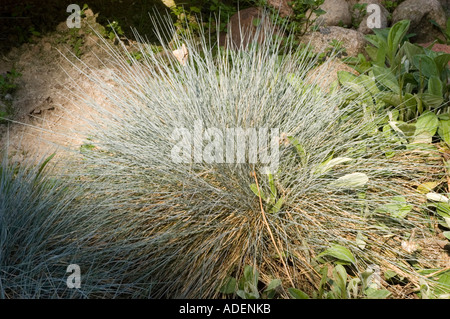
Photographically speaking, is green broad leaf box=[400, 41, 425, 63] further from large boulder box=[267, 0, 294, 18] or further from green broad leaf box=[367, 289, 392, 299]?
green broad leaf box=[367, 289, 392, 299]

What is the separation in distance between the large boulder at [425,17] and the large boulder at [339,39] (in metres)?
0.53

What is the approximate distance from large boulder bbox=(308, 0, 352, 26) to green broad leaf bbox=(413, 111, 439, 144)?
1424 mm

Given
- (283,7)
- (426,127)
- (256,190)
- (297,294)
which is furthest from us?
(283,7)

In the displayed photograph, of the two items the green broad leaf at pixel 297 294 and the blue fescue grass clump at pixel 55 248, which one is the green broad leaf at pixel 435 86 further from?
the blue fescue grass clump at pixel 55 248

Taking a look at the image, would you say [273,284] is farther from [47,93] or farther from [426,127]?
[47,93]

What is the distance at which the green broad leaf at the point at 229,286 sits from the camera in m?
1.62

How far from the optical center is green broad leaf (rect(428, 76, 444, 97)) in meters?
2.18

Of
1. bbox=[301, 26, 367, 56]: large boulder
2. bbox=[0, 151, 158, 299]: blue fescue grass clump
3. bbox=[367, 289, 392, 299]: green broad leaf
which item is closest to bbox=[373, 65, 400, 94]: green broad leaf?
bbox=[301, 26, 367, 56]: large boulder

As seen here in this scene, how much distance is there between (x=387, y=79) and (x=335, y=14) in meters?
1.34

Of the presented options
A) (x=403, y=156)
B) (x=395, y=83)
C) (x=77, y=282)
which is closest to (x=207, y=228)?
(x=77, y=282)

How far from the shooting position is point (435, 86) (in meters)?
2.19

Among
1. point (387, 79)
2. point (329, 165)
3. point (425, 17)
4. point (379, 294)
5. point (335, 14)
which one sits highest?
point (335, 14)

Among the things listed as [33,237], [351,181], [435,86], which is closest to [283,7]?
[435,86]

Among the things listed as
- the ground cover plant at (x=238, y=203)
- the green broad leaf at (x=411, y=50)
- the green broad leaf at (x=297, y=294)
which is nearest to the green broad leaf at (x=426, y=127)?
the ground cover plant at (x=238, y=203)
